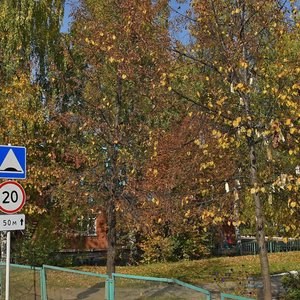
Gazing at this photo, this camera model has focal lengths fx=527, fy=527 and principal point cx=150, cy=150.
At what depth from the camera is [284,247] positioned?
33062 millimetres

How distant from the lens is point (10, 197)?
848 cm

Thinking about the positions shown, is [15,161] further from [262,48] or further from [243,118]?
[262,48]

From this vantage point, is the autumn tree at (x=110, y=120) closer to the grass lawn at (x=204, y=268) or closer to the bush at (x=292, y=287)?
the bush at (x=292, y=287)

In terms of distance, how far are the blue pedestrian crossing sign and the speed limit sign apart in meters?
0.30

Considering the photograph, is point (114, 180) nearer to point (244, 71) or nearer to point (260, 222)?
point (260, 222)

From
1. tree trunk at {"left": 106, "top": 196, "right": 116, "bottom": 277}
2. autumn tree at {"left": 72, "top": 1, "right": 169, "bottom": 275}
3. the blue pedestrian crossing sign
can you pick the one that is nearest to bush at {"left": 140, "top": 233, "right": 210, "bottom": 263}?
tree trunk at {"left": 106, "top": 196, "right": 116, "bottom": 277}

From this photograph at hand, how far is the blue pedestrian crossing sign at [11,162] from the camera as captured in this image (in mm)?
8750

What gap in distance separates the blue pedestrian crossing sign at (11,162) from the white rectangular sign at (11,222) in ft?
2.39

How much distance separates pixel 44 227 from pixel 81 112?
904 centimetres

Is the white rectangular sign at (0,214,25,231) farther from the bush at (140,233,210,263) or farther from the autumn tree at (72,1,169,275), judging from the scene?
the bush at (140,233,210,263)

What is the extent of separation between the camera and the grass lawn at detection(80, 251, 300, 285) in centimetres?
1802

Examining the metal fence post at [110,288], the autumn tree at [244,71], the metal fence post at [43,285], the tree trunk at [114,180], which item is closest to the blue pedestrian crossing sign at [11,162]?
the metal fence post at [110,288]

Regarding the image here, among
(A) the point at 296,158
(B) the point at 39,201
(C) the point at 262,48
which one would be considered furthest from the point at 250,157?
(B) the point at 39,201

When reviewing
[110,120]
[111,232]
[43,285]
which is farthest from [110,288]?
[110,120]
